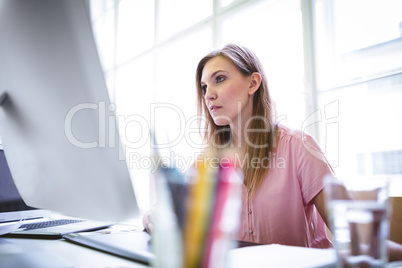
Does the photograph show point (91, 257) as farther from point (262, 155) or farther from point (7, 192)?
point (262, 155)

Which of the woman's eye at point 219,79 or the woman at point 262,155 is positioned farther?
the woman's eye at point 219,79

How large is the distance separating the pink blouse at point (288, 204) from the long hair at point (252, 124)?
0.15ft

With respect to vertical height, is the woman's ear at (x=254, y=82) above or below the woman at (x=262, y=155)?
above

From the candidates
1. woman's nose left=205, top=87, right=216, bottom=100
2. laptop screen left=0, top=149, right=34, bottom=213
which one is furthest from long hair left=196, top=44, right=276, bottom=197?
laptop screen left=0, top=149, right=34, bottom=213

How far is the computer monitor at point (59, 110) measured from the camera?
53cm

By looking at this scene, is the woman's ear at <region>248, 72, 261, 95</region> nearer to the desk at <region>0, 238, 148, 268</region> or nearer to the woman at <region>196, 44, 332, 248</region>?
the woman at <region>196, 44, 332, 248</region>

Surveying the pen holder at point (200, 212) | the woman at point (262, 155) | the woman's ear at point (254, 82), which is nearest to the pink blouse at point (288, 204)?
the woman at point (262, 155)

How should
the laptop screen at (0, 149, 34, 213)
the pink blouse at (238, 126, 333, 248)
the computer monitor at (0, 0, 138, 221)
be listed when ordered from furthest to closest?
the pink blouse at (238, 126, 333, 248) → the laptop screen at (0, 149, 34, 213) → the computer monitor at (0, 0, 138, 221)

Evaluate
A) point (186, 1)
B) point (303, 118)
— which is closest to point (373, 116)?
point (303, 118)

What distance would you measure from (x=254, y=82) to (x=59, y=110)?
0.71 metres

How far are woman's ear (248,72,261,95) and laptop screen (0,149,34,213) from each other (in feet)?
2.50

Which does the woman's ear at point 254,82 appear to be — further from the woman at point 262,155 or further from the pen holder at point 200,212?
the pen holder at point 200,212

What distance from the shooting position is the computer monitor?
0.53 metres

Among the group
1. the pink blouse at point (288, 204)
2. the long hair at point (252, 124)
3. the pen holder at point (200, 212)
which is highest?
Answer: the long hair at point (252, 124)
